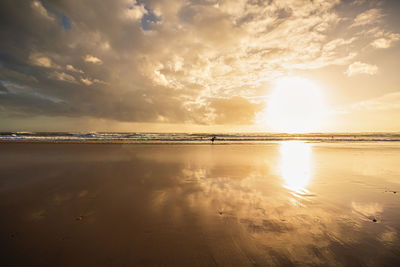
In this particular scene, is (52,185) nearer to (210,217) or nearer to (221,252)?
(210,217)

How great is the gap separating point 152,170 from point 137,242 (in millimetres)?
6557

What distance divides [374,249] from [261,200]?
2806 mm

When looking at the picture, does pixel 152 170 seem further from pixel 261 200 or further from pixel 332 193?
pixel 332 193

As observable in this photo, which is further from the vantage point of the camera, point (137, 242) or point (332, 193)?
point (332, 193)

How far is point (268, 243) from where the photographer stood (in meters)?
3.51

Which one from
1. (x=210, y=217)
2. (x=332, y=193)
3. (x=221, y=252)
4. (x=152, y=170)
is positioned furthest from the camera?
(x=152, y=170)

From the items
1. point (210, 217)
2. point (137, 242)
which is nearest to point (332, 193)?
point (210, 217)

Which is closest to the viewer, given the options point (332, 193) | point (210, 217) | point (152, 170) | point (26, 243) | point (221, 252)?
point (221, 252)

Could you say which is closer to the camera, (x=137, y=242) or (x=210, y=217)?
(x=137, y=242)

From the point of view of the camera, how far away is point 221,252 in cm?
324

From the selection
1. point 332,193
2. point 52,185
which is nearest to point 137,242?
point 52,185

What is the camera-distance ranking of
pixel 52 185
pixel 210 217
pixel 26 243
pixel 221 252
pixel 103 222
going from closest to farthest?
pixel 221 252, pixel 26 243, pixel 103 222, pixel 210 217, pixel 52 185

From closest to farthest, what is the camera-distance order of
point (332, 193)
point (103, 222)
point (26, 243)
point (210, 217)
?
point (26, 243), point (103, 222), point (210, 217), point (332, 193)

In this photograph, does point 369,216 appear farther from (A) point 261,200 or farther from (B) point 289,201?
(A) point 261,200
